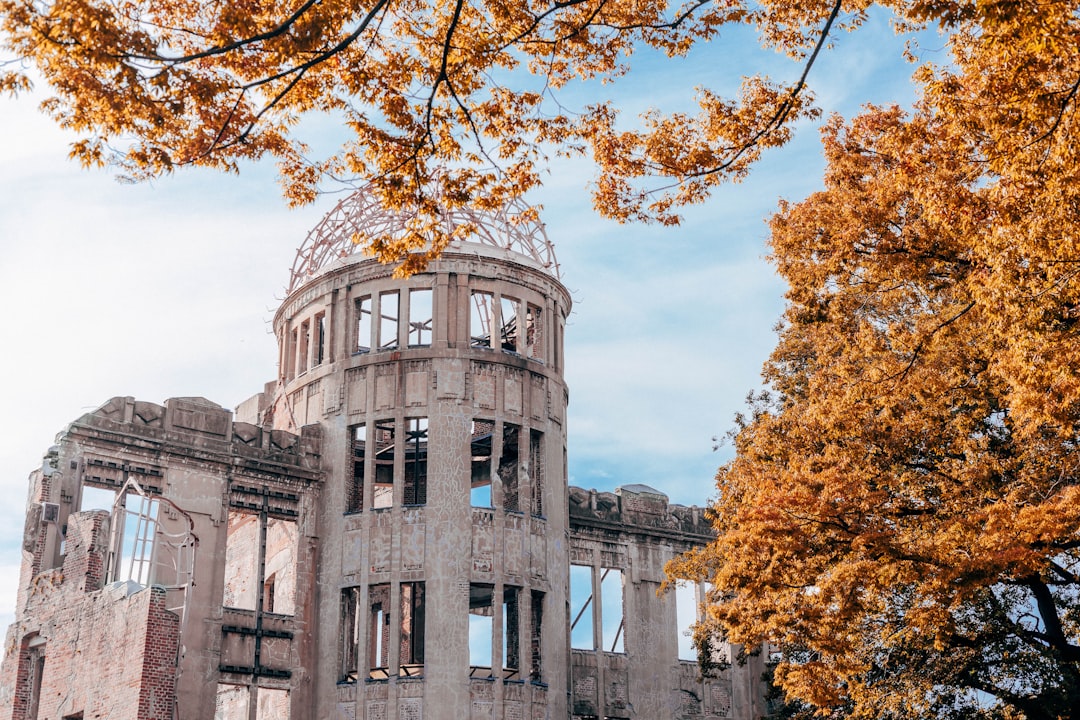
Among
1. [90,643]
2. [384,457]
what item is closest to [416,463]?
[384,457]

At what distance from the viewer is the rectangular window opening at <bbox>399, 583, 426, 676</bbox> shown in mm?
30172

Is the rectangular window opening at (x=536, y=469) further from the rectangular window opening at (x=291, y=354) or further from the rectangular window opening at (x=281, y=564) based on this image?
the rectangular window opening at (x=291, y=354)

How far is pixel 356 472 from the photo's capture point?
1226 inches

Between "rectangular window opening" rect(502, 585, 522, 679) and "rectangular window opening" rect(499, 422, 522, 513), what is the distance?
2024 mm

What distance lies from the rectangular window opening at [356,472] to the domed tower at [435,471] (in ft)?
0.21

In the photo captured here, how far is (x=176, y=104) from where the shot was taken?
39.2 feet

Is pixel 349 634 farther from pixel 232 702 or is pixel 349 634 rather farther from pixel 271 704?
pixel 232 702

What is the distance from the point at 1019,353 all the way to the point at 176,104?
1029 cm

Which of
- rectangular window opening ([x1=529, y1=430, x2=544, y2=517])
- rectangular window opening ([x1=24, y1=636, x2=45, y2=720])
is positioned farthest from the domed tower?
rectangular window opening ([x1=24, y1=636, x2=45, y2=720])

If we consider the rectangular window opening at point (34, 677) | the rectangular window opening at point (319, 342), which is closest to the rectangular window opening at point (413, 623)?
the rectangular window opening at point (319, 342)

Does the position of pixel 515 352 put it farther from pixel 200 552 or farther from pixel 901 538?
pixel 901 538

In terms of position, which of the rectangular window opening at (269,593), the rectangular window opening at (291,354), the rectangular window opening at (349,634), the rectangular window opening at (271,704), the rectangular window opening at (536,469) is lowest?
the rectangular window opening at (271,704)

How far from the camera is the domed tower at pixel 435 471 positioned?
88.0ft

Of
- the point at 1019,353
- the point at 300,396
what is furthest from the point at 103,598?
the point at 1019,353
